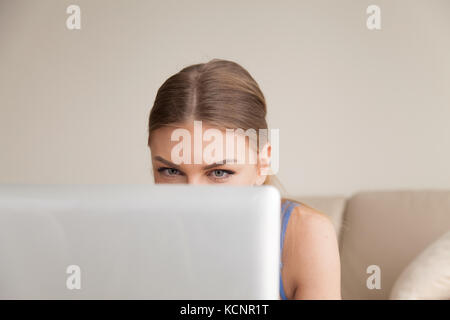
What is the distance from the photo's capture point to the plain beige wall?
242 cm

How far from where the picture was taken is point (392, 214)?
205 cm

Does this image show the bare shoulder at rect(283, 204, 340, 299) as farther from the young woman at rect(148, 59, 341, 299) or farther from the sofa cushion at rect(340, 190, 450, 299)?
the sofa cushion at rect(340, 190, 450, 299)

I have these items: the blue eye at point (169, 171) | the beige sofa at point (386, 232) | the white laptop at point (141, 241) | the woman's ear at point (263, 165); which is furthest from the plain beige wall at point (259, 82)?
the white laptop at point (141, 241)

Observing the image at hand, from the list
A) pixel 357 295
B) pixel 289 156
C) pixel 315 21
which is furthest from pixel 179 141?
pixel 315 21

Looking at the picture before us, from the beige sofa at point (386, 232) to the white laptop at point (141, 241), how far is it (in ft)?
5.20

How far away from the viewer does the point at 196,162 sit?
112 cm

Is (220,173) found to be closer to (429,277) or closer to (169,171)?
(169,171)

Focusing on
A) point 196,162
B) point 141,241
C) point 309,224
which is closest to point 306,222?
point 309,224

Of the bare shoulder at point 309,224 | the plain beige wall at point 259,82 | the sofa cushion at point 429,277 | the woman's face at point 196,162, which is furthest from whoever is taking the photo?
the plain beige wall at point 259,82

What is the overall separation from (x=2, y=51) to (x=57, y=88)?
40 centimetres

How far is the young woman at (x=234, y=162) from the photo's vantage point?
1.14 metres

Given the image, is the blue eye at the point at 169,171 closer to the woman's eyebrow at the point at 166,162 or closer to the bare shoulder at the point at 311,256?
the woman's eyebrow at the point at 166,162

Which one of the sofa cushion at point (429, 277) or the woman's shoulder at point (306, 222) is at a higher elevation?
the woman's shoulder at point (306, 222)

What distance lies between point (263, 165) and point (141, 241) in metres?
0.95
